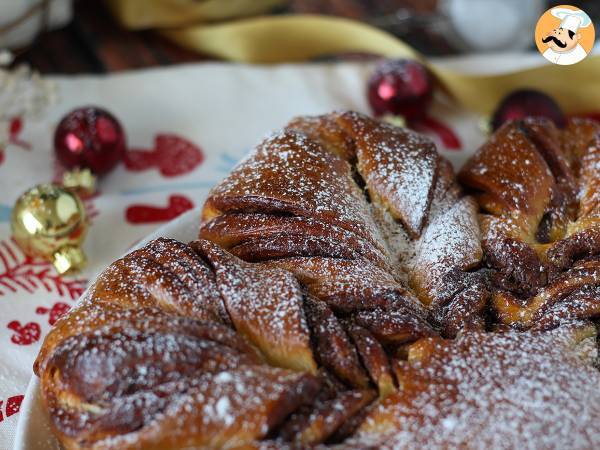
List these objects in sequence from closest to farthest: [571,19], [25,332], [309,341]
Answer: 1. [309,341]
2. [571,19]
3. [25,332]

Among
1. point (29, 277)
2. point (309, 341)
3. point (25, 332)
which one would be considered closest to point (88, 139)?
point (29, 277)

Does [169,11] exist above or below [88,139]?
above

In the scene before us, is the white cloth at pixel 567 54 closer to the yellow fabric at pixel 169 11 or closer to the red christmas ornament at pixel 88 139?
the red christmas ornament at pixel 88 139

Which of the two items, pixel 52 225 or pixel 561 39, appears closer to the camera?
pixel 561 39

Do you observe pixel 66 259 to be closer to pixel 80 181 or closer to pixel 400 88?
pixel 80 181

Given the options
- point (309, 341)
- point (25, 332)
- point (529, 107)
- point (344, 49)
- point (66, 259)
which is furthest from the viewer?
point (344, 49)

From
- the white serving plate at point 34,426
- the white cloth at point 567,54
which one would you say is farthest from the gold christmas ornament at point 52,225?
the white cloth at point 567,54

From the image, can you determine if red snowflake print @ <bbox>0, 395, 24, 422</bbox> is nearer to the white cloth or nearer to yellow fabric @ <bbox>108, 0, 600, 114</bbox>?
the white cloth

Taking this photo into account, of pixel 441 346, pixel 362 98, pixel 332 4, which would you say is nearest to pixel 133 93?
pixel 362 98
